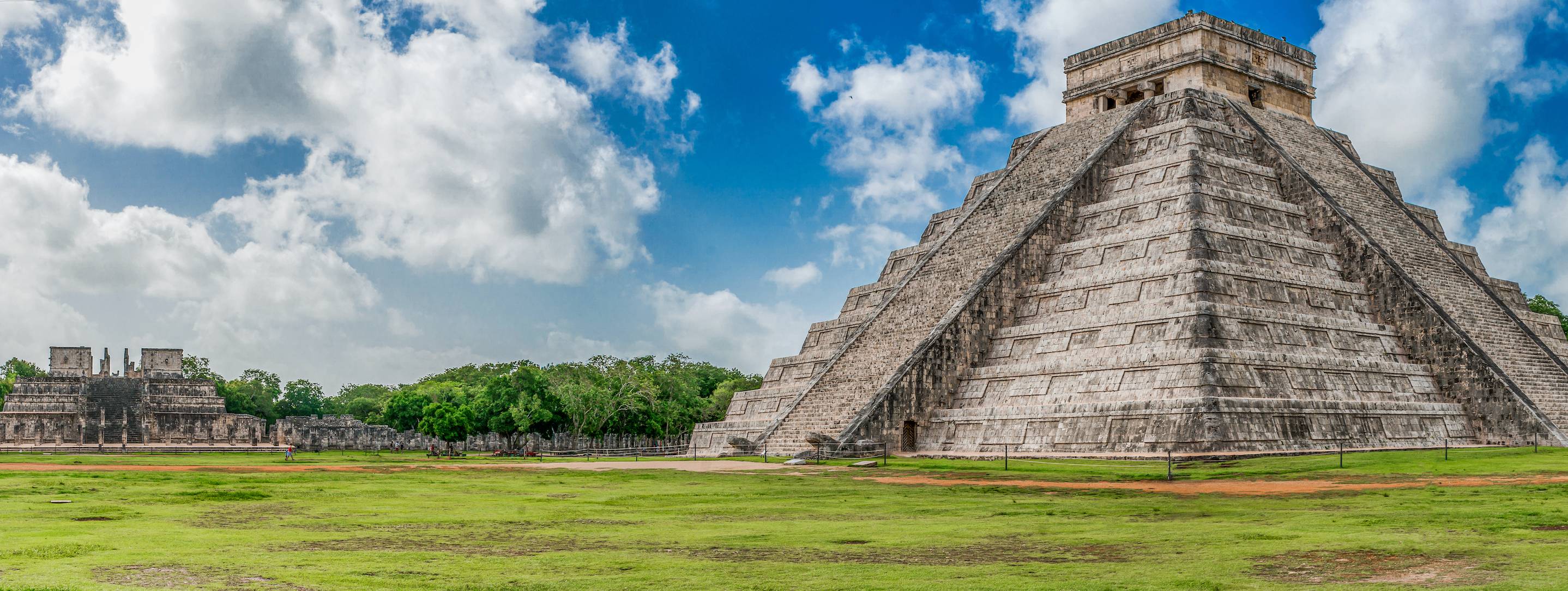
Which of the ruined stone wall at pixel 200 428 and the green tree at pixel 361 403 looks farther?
the green tree at pixel 361 403

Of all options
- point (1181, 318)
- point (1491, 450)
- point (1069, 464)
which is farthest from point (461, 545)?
point (1491, 450)

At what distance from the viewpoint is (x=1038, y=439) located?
32.9 m

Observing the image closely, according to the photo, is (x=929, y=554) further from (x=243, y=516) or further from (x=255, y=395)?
(x=255, y=395)

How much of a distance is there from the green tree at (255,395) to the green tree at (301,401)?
25.2 inches

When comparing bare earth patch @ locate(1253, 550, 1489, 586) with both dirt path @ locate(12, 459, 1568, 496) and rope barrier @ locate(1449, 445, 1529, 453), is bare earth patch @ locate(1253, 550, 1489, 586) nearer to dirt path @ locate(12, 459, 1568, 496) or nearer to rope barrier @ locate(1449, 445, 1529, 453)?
dirt path @ locate(12, 459, 1568, 496)

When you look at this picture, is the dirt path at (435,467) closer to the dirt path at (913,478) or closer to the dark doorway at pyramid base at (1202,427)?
the dirt path at (913,478)

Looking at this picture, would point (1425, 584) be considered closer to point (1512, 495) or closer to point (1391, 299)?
point (1512, 495)

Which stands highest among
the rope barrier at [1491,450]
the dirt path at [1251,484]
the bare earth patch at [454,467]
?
the rope barrier at [1491,450]

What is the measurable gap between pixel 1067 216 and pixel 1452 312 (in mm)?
10685

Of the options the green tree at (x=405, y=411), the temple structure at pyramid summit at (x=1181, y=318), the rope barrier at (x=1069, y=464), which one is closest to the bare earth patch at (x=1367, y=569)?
the rope barrier at (x=1069, y=464)

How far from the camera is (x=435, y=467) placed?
1412 inches

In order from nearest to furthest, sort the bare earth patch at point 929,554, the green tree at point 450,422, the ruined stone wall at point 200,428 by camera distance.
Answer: the bare earth patch at point 929,554, the green tree at point 450,422, the ruined stone wall at point 200,428

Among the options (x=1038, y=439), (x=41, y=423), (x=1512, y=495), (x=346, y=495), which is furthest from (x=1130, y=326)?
(x=41, y=423)

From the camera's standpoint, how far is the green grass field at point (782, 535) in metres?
11.1
